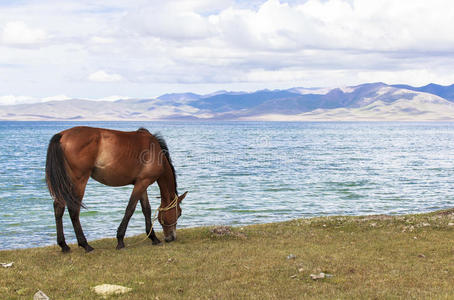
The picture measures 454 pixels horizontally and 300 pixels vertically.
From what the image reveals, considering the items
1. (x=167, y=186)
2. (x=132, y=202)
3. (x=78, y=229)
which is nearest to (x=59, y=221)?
(x=78, y=229)

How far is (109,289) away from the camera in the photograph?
885 centimetres

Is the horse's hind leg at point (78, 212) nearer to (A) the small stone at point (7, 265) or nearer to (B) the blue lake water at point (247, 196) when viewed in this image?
(A) the small stone at point (7, 265)

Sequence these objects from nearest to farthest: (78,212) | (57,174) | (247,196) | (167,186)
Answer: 1. (57,174)
2. (78,212)
3. (167,186)
4. (247,196)

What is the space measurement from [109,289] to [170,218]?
4.65 m

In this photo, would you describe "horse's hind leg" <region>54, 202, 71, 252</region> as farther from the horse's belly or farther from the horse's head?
the horse's head

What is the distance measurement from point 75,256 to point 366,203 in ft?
64.2

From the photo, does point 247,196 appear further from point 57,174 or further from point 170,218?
point 57,174

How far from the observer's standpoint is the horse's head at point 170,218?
1329 cm

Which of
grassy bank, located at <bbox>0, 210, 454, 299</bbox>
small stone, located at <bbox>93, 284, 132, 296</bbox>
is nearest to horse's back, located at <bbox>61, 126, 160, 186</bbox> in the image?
grassy bank, located at <bbox>0, 210, 454, 299</bbox>

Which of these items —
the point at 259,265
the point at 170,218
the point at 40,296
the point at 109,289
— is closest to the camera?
the point at 40,296

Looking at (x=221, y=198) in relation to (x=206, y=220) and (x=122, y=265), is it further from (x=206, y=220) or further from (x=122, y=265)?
(x=122, y=265)

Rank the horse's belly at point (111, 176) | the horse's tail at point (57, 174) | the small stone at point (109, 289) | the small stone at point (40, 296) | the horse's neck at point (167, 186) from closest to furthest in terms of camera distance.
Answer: the small stone at point (40, 296) < the small stone at point (109, 289) < the horse's tail at point (57, 174) < the horse's belly at point (111, 176) < the horse's neck at point (167, 186)

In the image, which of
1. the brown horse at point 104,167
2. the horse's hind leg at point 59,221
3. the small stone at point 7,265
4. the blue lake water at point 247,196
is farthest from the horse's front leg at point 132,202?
the blue lake water at point 247,196

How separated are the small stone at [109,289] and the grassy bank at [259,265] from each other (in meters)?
0.13
